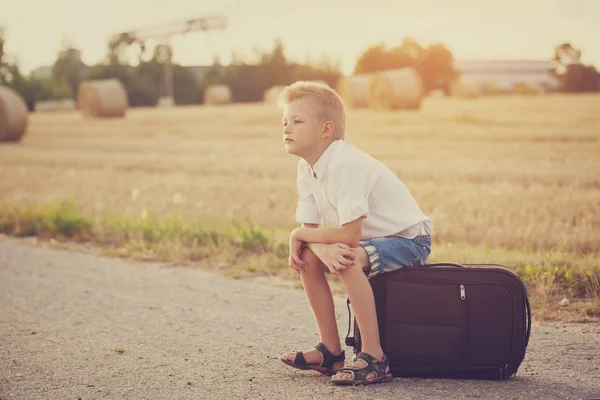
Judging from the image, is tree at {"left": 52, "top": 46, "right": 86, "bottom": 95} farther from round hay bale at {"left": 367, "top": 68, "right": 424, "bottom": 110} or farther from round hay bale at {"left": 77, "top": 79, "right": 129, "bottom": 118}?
round hay bale at {"left": 367, "top": 68, "right": 424, "bottom": 110}

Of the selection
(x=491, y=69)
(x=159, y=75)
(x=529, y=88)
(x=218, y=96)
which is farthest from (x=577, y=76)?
(x=491, y=69)

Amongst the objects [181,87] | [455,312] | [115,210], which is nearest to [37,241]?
[115,210]

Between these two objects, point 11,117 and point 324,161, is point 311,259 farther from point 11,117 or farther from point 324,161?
point 11,117

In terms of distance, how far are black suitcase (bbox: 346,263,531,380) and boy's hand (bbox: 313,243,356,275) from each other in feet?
0.74

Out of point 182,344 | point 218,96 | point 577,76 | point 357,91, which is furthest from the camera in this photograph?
point 218,96

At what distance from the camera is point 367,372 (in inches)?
114

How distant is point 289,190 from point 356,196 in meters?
5.49

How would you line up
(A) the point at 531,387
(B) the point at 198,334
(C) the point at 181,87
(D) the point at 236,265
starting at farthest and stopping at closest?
(C) the point at 181,87 < (D) the point at 236,265 < (B) the point at 198,334 < (A) the point at 531,387

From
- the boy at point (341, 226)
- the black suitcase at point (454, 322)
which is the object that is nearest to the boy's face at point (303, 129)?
the boy at point (341, 226)

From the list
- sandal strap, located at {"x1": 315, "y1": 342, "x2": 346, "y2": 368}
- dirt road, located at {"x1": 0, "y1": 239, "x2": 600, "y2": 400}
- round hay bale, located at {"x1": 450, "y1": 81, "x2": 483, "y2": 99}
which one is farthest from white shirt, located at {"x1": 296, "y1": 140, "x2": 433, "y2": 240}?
round hay bale, located at {"x1": 450, "y1": 81, "x2": 483, "y2": 99}

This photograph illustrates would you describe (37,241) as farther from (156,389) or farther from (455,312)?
(455,312)

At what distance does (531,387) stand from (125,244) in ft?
13.1

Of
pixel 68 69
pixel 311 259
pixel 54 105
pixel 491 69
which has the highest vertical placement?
pixel 491 69

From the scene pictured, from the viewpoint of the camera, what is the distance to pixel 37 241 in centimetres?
661
